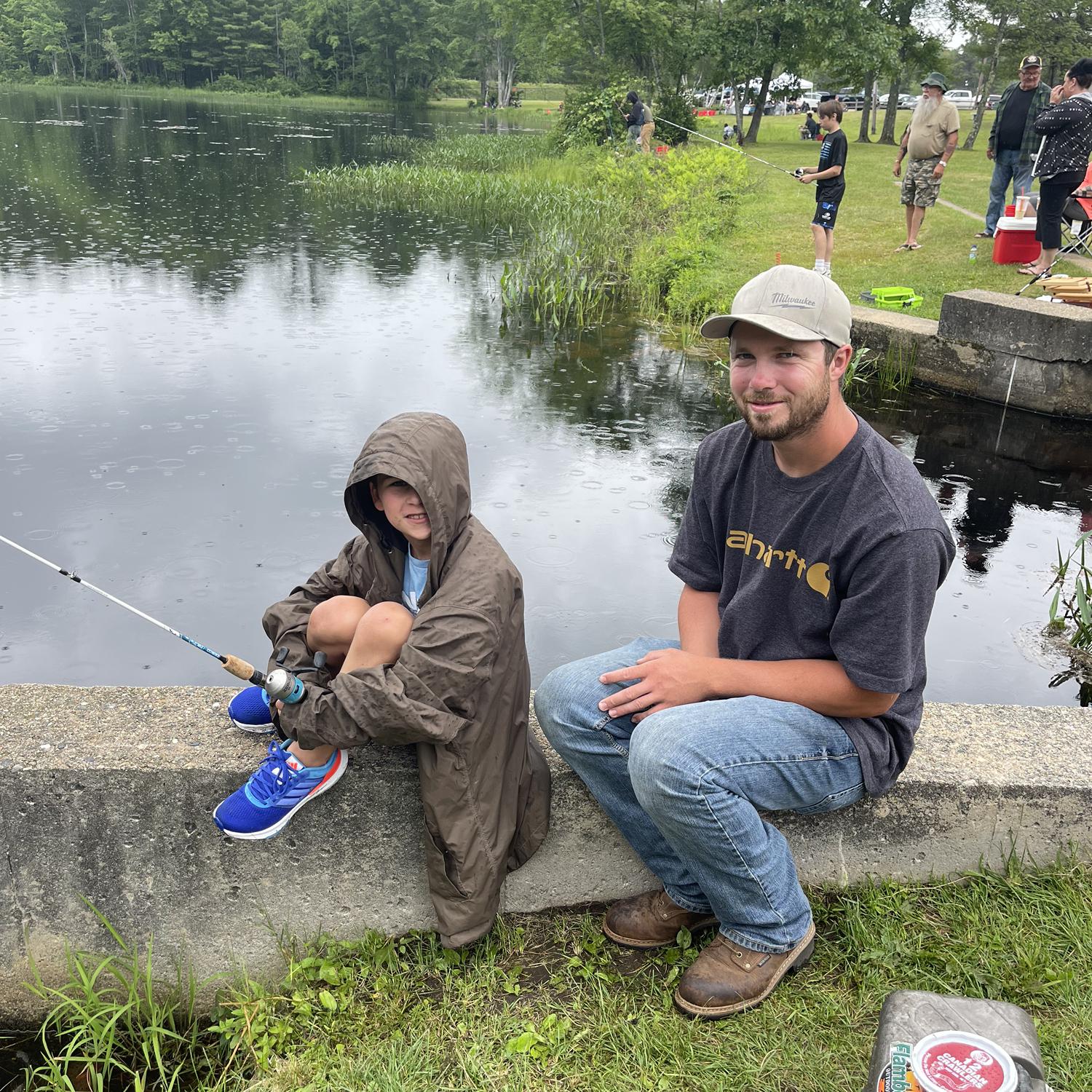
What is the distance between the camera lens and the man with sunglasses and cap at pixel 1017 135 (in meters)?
10.7

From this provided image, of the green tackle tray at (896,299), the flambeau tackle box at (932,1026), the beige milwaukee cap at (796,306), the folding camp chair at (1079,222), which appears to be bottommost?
the green tackle tray at (896,299)

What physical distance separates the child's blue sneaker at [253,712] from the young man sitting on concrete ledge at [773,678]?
63 cm

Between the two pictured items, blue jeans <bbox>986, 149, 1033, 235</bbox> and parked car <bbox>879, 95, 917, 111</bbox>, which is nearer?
blue jeans <bbox>986, 149, 1033, 235</bbox>

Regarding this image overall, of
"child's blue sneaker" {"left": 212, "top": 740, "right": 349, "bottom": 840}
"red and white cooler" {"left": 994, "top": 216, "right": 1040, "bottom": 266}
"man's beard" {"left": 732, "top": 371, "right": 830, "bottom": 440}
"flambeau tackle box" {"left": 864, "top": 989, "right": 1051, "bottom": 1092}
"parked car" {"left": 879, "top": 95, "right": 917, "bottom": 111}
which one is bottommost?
"child's blue sneaker" {"left": 212, "top": 740, "right": 349, "bottom": 840}

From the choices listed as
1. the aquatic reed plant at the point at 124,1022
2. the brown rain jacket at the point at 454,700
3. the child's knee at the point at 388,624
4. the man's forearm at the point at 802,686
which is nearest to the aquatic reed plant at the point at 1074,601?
the man's forearm at the point at 802,686

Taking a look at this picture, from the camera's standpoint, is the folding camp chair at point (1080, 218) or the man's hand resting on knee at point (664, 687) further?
the folding camp chair at point (1080, 218)

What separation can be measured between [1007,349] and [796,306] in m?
5.87

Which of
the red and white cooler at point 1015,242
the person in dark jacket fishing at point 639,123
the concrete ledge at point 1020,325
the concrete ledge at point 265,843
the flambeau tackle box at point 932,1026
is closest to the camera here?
the flambeau tackle box at point 932,1026

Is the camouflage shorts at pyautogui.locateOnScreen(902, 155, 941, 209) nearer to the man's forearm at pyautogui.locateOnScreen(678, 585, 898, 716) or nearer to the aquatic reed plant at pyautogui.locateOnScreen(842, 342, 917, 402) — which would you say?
the aquatic reed plant at pyautogui.locateOnScreen(842, 342, 917, 402)

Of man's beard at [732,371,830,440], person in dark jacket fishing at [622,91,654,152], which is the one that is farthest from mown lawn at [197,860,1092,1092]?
person in dark jacket fishing at [622,91,654,152]

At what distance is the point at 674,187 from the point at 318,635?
462 inches

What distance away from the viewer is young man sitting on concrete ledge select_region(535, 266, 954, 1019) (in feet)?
6.58

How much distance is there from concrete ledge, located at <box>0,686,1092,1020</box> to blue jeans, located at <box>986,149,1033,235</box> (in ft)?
32.3

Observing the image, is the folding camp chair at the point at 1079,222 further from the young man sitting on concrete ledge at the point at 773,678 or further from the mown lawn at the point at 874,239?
the young man sitting on concrete ledge at the point at 773,678
